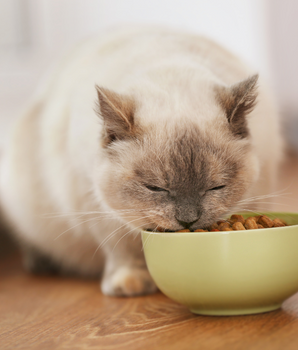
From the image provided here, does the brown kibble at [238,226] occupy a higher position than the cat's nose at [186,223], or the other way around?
the cat's nose at [186,223]

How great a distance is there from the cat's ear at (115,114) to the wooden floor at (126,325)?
0.55 m

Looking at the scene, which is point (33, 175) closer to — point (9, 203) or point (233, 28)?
point (9, 203)

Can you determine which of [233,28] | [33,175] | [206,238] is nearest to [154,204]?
[206,238]

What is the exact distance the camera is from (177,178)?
1305 mm

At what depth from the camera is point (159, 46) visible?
72.9 inches

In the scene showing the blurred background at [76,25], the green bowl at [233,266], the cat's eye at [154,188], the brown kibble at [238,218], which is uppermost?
the blurred background at [76,25]

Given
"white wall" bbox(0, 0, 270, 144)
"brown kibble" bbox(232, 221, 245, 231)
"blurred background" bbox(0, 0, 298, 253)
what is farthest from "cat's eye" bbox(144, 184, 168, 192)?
"white wall" bbox(0, 0, 270, 144)

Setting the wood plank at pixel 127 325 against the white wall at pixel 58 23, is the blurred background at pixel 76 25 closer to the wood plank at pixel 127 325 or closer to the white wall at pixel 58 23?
the white wall at pixel 58 23

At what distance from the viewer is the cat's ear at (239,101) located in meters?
1.40

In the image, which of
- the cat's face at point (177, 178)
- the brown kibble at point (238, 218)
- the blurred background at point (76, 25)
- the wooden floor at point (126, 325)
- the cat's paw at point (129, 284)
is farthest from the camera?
the blurred background at point (76, 25)

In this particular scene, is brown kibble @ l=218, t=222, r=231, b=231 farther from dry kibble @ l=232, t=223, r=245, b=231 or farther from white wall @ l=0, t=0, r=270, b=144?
white wall @ l=0, t=0, r=270, b=144

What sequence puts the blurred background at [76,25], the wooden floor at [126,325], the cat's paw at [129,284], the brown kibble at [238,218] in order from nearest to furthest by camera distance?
the wooden floor at [126,325]
the brown kibble at [238,218]
the cat's paw at [129,284]
the blurred background at [76,25]

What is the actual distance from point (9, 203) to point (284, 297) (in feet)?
4.90

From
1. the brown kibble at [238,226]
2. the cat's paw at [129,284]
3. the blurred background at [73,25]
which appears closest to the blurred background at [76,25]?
the blurred background at [73,25]
